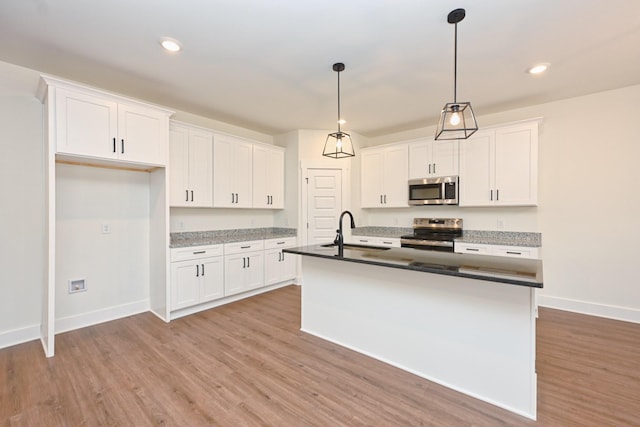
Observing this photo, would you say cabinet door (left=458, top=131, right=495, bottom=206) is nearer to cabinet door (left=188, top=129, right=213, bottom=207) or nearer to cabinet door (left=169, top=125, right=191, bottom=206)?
cabinet door (left=188, top=129, right=213, bottom=207)

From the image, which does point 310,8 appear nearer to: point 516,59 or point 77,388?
point 516,59

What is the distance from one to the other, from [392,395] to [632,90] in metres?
4.49

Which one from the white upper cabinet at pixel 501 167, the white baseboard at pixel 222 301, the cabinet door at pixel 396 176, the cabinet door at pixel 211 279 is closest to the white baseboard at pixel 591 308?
the white upper cabinet at pixel 501 167

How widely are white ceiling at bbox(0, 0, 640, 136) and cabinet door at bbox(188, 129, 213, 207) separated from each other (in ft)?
1.56

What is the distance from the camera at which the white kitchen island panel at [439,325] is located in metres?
1.84

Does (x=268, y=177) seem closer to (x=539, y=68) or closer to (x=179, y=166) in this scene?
(x=179, y=166)

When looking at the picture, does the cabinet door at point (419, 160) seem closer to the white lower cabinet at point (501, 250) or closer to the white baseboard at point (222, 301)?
the white lower cabinet at point (501, 250)

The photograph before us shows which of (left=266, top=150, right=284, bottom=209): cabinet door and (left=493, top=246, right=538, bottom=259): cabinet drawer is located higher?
(left=266, top=150, right=284, bottom=209): cabinet door

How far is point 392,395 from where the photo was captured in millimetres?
2025

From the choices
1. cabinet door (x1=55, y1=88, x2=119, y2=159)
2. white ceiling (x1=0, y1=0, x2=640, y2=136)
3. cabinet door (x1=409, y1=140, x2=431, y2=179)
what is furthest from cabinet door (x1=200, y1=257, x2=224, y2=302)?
cabinet door (x1=409, y1=140, x2=431, y2=179)

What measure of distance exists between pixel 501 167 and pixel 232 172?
395 centimetres

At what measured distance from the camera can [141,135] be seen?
3.13 metres

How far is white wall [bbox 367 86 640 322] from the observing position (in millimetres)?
3369

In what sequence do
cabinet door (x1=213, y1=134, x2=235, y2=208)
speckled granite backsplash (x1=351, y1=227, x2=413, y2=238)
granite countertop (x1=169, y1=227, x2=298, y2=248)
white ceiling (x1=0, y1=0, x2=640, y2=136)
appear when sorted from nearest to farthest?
1. white ceiling (x1=0, y1=0, x2=640, y2=136)
2. granite countertop (x1=169, y1=227, x2=298, y2=248)
3. cabinet door (x1=213, y1=134, x2=235, y2=208)
4. speckled granite backsplash (x1=351, y1=227, x2=413, y2=238)
